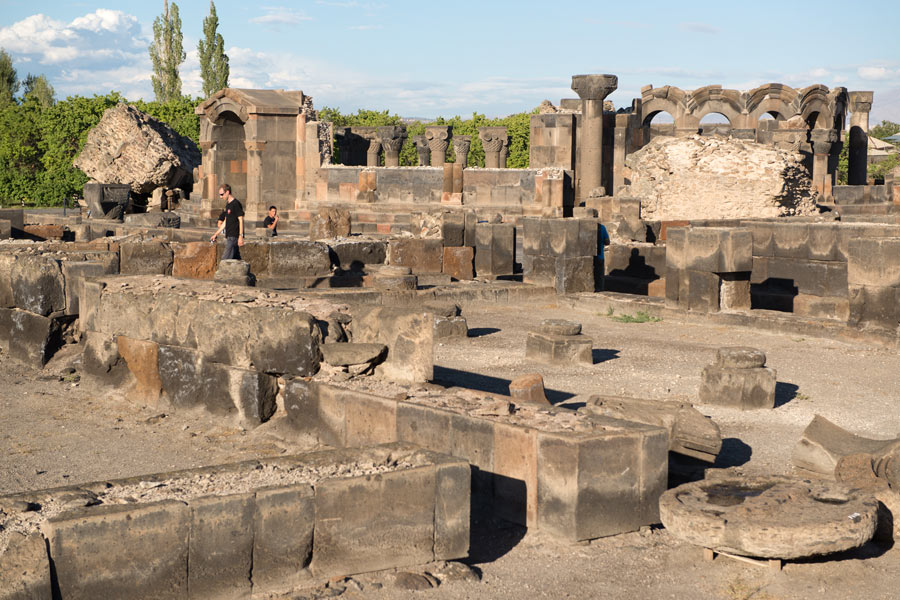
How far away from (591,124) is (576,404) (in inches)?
844

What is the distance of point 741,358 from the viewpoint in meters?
8.71

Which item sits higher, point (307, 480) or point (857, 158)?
point (857, 158)

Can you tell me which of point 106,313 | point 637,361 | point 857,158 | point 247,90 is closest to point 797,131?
point 857,158

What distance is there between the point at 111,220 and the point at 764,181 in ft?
53.2

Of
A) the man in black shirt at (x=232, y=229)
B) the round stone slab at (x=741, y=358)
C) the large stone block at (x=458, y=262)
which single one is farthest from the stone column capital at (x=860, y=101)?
the round stone slab at (x=741, y=358)

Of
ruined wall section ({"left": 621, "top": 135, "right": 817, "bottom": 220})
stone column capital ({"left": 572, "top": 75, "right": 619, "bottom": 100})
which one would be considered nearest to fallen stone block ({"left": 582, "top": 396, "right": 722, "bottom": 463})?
ruined wall section ({"left": 621, "top": 135, "right": 817, "bottom": 220})

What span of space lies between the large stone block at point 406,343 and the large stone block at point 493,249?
29.3 ft

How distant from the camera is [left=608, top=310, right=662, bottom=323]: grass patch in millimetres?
13328

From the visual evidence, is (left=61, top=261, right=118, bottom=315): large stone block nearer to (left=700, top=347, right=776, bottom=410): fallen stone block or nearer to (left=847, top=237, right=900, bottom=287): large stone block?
(left=700, top=347, right=776, bottom=410): fallen stone block

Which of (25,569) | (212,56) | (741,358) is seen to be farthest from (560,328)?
(212,56)

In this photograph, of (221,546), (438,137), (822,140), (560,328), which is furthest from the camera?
(438,137)

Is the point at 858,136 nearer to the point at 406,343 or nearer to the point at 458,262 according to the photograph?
the point at 458,262

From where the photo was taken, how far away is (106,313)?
9.13m

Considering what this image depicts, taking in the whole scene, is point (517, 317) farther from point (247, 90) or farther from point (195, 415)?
point (247, 90)
